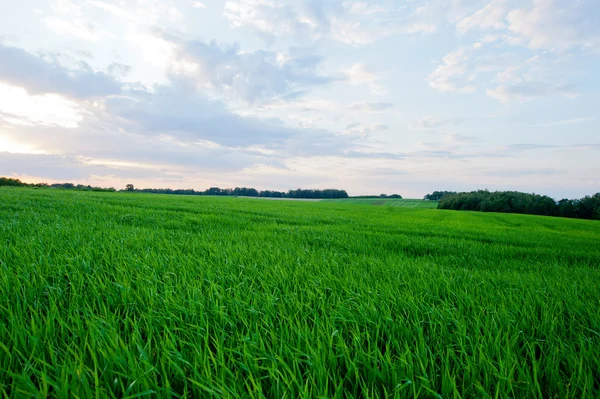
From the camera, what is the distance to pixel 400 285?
10.1ft

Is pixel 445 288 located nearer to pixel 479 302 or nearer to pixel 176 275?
pixel 479 302

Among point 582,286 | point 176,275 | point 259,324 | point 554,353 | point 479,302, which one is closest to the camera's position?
point 554,353

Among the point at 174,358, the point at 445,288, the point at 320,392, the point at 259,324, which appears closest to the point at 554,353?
the point at 445,288

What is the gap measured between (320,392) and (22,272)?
11.2 feet

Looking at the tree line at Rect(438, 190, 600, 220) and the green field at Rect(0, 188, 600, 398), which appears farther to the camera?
the tree line at Rect(438, 190, 600, 220)

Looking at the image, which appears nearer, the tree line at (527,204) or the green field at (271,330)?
the green field at (271,330)

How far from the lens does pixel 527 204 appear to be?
63.8 meters

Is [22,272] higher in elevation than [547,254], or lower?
higher

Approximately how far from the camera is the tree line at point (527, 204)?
194 feet

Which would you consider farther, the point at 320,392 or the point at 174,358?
the point at 174,358

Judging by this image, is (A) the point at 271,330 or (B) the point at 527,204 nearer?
(A) the point at 271,330

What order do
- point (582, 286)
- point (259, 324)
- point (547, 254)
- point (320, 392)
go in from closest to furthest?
point (320, 392)
point (259, 324)
point (582, 286)
point (547, 254)

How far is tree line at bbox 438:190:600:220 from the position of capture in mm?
59122

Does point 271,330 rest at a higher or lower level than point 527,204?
lower
